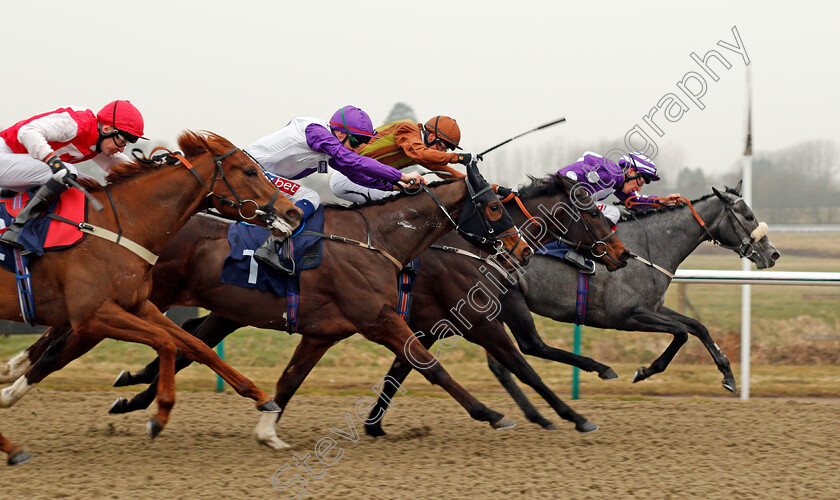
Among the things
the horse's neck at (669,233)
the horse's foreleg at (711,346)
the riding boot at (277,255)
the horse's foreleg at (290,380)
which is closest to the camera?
the riding boot at (277,255)

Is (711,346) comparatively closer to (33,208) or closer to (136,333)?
(136,333)

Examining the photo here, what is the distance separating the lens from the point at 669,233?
666 cm

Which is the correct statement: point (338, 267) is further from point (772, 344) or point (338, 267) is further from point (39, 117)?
point (772, 344)

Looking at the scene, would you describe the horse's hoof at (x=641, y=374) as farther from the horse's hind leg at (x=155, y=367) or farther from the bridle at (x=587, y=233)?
the horse's hind leg at (x=155, y=367)

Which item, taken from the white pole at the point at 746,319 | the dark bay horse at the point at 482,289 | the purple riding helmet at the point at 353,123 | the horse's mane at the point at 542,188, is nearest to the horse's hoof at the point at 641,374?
the dark bay horse at the point at 482,289

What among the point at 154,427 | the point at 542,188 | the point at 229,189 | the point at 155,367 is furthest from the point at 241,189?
the point at 542,188

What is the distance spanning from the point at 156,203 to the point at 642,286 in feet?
12.3

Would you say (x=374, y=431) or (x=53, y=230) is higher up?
(x=53, y=230)

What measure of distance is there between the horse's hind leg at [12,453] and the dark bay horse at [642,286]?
208 centimetres

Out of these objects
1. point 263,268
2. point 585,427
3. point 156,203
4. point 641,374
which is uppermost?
point 156,203

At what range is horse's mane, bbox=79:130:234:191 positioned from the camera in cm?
452

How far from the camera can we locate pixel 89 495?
12.6ft

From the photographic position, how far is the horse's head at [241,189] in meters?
4.43

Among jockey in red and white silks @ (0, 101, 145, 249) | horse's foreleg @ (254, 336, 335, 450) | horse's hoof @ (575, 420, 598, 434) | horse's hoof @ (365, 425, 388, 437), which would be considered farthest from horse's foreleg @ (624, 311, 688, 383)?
jockey in red and white silks @ (0, 101, 145, 249)
